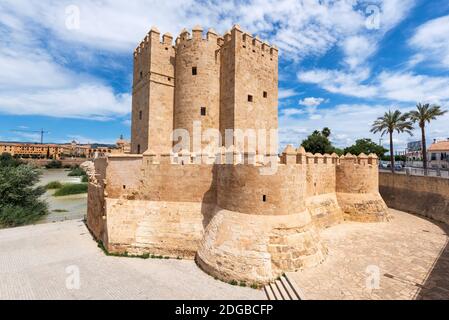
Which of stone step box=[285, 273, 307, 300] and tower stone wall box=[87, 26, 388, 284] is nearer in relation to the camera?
stone step box=[285, 273, 307, 300]

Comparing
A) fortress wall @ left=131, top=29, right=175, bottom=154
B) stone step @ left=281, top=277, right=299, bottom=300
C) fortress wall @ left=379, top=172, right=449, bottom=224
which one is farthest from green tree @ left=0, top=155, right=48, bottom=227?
fortress wall @ left=379, top=172, right=449, bottom=224

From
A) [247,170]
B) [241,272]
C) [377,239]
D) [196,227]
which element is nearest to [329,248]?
[377,239]

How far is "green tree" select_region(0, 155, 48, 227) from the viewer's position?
2080cm

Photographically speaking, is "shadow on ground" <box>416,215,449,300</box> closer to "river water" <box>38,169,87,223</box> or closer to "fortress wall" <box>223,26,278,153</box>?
"fortress wall" <box>223,26,278,153</box>

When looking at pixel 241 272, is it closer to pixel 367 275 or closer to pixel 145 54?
pixel 367 275

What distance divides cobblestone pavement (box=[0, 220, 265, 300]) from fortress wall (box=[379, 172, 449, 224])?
53.4 feet

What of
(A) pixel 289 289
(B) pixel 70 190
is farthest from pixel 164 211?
(B) pixel 70 190

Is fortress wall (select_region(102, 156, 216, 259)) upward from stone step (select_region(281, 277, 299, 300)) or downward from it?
upward

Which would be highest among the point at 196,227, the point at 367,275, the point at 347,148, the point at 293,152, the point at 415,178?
the point at 347,148

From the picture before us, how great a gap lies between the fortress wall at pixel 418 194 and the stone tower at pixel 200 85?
44.6 feet

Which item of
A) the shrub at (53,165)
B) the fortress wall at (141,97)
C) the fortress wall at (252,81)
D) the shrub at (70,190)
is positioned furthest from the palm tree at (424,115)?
the shrub at (53,165)

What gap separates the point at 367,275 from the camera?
9.12m

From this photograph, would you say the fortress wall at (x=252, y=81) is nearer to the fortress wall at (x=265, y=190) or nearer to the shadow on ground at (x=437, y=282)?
the fortress wall at (x=265, y=190)
